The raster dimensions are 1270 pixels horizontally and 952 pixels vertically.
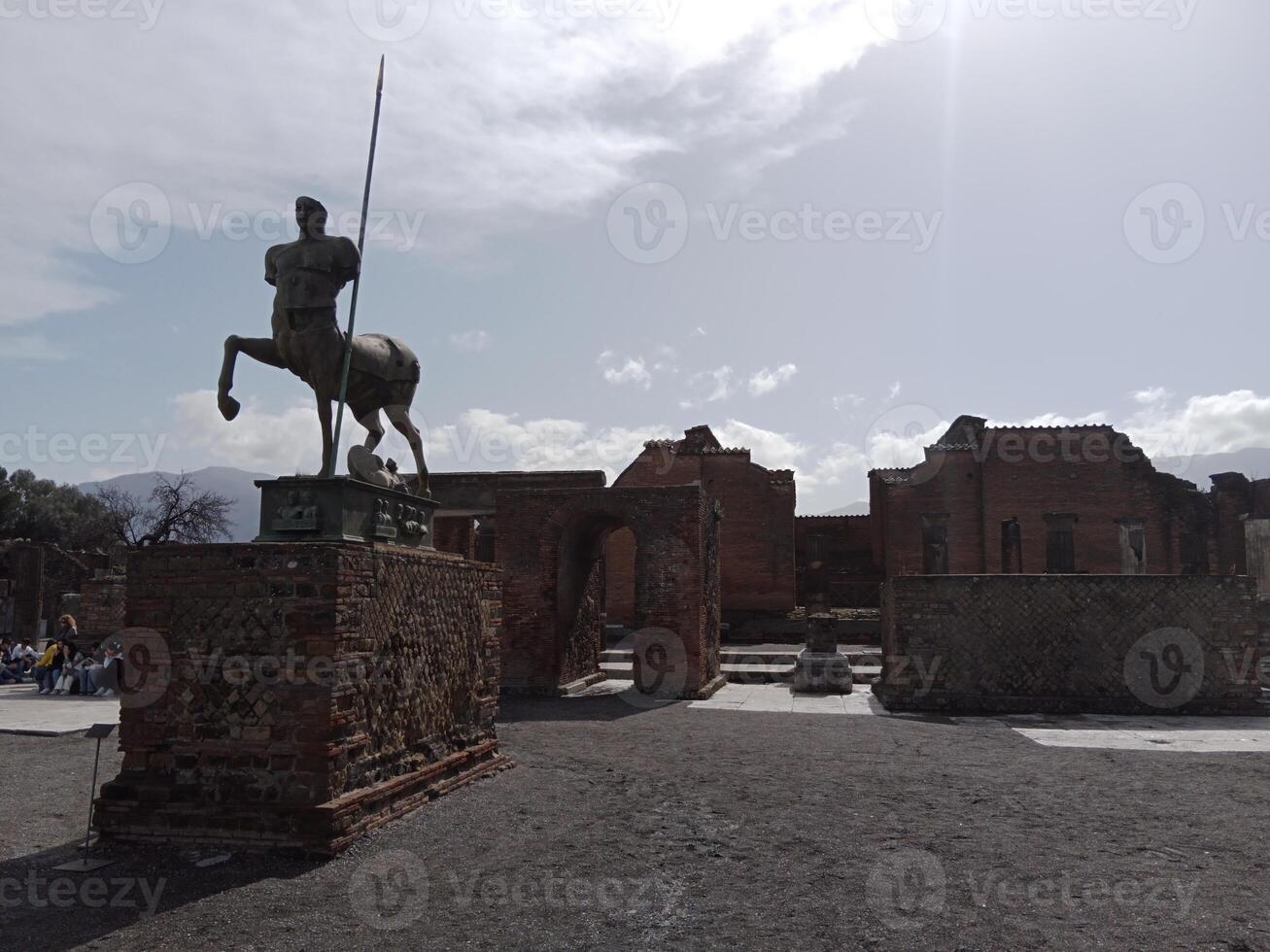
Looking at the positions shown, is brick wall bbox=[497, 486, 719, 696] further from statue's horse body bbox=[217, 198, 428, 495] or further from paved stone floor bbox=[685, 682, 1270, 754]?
statue's horse body bbox=[217, 198, 428, 495]

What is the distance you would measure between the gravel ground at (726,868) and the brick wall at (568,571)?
263 inches

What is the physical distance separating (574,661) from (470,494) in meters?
13.7

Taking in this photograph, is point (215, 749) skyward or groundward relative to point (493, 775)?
skyward

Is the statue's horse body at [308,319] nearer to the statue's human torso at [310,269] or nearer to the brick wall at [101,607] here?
the statue's human torso at [310,269]

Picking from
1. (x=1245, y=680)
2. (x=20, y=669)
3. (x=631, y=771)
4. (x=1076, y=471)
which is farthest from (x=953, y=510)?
(x=20, y=669)

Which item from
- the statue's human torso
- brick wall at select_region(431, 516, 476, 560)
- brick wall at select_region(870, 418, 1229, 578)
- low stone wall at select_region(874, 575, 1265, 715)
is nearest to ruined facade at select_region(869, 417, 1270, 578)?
brick wall at select_region(870, 418, 1229, 578)

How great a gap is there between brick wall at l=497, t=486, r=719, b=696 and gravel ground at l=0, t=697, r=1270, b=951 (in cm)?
667

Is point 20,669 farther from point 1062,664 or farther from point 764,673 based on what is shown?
point 1062,664

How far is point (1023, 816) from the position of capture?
663 centimetres

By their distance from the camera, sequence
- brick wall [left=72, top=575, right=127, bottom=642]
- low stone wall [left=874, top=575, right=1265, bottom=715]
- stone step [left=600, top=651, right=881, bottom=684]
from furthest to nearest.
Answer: brick wall [left=72, top=575, right=127, bottom=642] → stone step [left=600, top=651, right=881, bottom=684] → low stone wall [left=874, top=575, right=1265, bottom=715]

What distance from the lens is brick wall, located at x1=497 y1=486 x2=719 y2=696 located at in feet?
50.1

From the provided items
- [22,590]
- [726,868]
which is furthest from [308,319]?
[22,590]

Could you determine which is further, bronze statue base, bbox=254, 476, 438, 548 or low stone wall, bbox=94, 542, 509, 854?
bronze statue base, bbox=254, 476, 438, 548

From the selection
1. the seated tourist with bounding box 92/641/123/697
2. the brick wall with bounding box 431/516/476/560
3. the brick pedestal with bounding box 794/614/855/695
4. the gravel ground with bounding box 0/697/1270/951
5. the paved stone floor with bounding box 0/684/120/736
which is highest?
the brick wall with bounding box 431/516/476/560
